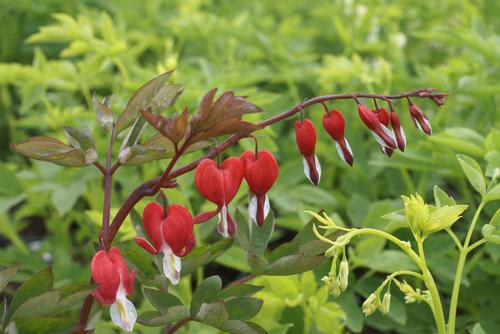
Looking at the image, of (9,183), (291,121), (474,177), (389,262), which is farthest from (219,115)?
(291,121)

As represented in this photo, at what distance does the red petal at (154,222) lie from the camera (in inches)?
35.5

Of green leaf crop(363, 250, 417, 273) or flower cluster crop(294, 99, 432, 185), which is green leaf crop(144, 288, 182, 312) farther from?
green leaf crop(363, 250, 417, 273)

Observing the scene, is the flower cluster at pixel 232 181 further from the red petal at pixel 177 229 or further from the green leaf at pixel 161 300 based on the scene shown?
the green leaf at pixel 161 300

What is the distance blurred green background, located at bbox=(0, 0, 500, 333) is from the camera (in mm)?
1421

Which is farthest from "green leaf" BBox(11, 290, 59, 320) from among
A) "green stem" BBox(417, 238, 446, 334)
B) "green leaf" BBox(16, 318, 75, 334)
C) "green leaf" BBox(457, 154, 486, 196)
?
"green leaf" BBox(457, 154, 486, 196)

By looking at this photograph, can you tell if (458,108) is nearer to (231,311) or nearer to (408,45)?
(408,45)

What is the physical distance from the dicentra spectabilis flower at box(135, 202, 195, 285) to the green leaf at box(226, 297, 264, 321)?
115 millimetres

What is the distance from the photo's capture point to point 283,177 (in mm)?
1789

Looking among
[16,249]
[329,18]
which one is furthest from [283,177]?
[329,18]

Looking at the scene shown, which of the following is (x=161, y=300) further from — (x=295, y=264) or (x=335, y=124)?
(x=335, y=124)

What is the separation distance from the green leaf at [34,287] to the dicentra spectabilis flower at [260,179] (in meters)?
0.27

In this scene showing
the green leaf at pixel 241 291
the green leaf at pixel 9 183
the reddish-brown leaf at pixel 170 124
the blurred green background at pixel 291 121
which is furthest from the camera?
the green leaf at pixel 9 183

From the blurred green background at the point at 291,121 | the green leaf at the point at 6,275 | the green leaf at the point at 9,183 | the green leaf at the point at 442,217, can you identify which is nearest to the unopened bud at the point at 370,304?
the green leaf at the point at 442,217

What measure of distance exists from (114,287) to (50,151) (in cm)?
19
